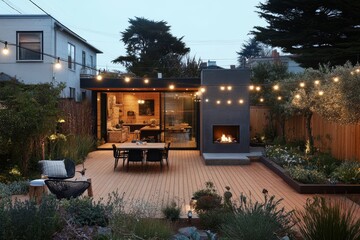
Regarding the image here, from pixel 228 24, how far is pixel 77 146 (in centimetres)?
5154

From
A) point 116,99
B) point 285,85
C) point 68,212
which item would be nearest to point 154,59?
point 116,99

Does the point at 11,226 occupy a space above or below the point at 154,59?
below

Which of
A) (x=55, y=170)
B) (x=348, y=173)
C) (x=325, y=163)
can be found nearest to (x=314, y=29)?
(x=325, y=163)

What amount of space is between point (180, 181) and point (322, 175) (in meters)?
3.43

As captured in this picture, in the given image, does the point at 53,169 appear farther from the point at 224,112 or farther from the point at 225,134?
the point at 225,134

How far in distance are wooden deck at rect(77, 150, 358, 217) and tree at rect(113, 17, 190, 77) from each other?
1842 centimetres

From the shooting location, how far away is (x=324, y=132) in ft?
46.2

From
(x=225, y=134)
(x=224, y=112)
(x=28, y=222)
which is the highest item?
(x=224, y=112)

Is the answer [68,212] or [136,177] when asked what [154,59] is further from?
[68,212]

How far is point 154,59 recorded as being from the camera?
34.1 metres

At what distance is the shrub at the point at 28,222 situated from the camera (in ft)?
15.5

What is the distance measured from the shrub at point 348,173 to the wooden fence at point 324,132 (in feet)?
4.32

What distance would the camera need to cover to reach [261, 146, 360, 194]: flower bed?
378 inches

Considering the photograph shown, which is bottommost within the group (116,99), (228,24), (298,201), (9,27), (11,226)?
(298,201)
